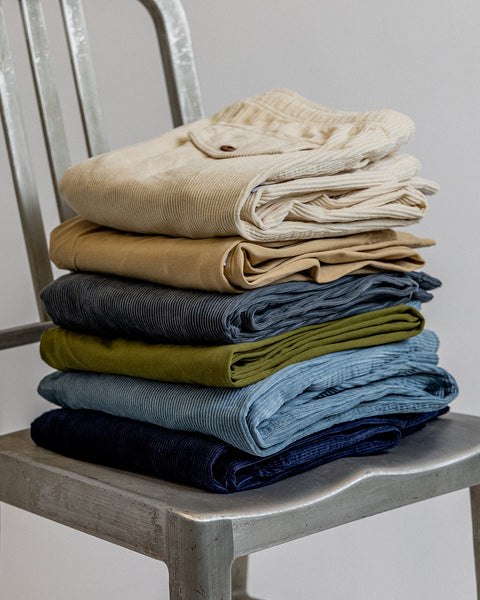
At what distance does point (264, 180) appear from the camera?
622 mm

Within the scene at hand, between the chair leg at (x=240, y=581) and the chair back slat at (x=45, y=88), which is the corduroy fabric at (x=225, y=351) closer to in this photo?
the chair back slat at (x=45, y=88)

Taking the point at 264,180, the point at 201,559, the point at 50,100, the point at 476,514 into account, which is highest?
the point at 50,100

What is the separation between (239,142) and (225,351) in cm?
23

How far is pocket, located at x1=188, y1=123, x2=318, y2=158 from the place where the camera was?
0.71m

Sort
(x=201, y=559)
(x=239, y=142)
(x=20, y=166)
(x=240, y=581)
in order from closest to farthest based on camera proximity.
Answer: (x=201, y=559)
(x=239, y=142)
(x=20, y=166)
(x=240, y=581)

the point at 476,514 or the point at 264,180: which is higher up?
the point at 264,180

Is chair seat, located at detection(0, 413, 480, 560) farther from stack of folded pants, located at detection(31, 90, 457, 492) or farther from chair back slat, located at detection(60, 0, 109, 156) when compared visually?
chair back slat, located at detection(60, 0, 109, 156)

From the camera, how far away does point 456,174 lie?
1.14 meters

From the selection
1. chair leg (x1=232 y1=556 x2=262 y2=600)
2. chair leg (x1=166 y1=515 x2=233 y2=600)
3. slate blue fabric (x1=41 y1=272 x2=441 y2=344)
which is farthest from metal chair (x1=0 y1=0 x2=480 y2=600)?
chair leg (x1=232 y1=556 x2=262 y2=600)

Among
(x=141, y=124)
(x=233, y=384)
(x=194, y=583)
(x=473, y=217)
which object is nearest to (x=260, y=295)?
(x=233, y=384)

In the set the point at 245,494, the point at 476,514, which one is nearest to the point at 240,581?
the point at 476,514

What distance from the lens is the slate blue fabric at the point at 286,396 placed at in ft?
2.05

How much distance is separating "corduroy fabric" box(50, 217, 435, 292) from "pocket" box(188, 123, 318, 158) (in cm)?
9

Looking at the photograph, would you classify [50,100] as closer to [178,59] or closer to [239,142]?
[178,59]
